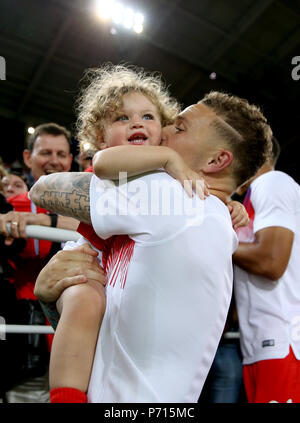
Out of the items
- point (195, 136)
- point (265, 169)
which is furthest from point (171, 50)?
point (195, 136)

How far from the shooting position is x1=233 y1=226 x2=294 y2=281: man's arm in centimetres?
164

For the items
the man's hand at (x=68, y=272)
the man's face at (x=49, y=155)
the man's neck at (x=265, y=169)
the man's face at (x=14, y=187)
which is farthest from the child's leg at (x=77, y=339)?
the man's face at (x=14, y=187)

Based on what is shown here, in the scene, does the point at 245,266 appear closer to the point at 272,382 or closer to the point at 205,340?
the point at 272,382

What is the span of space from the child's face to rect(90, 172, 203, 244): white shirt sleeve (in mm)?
560

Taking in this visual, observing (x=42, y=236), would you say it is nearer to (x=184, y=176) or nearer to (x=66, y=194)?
(x=66, y=194)

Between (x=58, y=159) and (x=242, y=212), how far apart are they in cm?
167

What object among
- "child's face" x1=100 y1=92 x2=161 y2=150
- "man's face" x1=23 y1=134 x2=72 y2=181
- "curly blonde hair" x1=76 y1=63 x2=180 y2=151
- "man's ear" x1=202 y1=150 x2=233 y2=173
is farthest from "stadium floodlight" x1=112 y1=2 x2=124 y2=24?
"man's ear" x1=202 y1=150 x2=233 y2=173

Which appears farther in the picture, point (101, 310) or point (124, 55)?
point (124, 55)

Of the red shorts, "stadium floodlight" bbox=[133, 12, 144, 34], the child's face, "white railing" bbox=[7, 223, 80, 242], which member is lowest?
the red shorts

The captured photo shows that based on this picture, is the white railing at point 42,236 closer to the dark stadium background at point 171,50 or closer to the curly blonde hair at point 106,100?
the curly blonde hair at point 106,100

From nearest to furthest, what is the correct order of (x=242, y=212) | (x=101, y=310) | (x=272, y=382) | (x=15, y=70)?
1. (x=101, y=310)
2. (x=242, y=212)
3. (x=272, y=382)
4. (x=15, y=70)

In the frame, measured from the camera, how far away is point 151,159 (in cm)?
92

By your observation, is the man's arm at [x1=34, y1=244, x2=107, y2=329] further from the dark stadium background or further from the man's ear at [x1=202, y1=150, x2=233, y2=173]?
the dark stadium background
